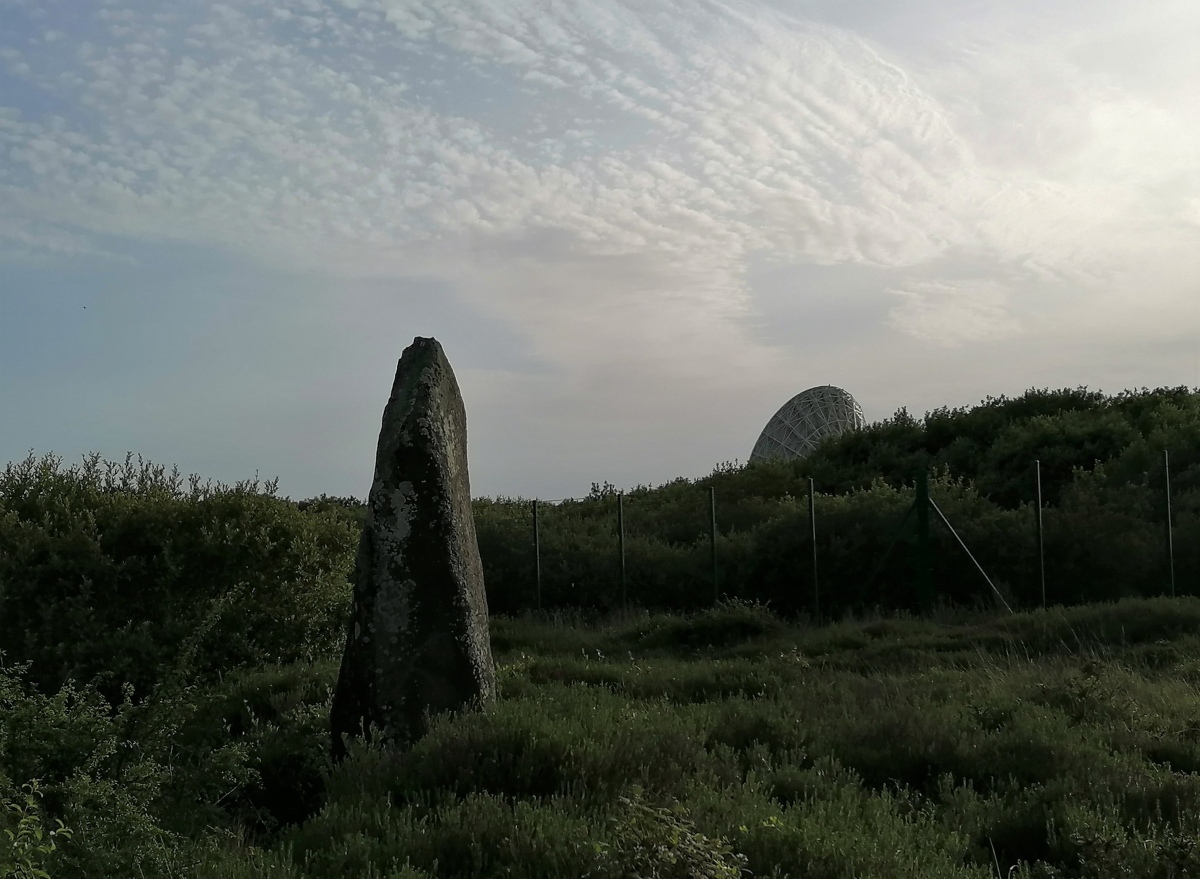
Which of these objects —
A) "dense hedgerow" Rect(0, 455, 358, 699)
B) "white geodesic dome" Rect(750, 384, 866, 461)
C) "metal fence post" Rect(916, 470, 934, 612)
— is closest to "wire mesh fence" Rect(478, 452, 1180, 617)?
"metal fence post" Rect(916, 470, 934, 612)

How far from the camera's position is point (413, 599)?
7.93 meters

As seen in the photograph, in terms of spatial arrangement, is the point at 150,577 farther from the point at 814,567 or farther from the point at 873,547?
the point at 873,547

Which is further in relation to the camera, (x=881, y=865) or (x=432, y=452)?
(x=432, y=452)

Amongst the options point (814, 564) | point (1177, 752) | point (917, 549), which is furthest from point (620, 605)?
point (1177, 752)

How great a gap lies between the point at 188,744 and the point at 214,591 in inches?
127

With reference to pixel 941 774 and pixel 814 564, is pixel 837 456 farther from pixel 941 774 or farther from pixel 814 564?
pixel 941 774

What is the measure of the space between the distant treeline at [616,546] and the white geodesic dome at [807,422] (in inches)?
135

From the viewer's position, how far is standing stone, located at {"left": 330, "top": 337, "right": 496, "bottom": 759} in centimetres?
779

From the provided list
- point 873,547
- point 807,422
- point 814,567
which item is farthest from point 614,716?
point 807,422

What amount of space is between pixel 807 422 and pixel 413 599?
86.1 feet

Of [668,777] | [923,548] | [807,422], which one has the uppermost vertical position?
[807,422]

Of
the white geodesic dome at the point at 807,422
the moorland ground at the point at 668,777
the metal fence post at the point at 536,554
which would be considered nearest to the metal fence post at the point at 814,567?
the metal fence post at the point at 536,554

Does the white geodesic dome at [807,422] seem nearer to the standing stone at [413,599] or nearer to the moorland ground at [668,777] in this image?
the moorland ground at [668,777]

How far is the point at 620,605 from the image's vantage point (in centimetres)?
1759
